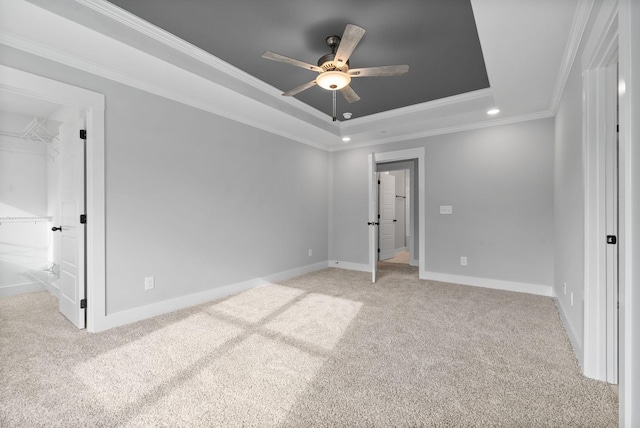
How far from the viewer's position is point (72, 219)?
9.16 feet

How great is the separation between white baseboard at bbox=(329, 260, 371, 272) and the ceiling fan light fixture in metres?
3.53

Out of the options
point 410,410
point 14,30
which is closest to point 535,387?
point 410,410

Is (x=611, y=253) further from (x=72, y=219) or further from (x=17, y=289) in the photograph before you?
(x=17, y=289)

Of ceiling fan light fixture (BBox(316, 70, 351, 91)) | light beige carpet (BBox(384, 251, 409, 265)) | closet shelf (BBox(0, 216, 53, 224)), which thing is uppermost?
ceiling fan light fixture (BBox(316, 70, 351, 91))

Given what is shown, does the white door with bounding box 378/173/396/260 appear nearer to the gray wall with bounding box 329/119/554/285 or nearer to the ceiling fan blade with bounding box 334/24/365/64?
the gray wall with bounding box 329/119/554/285

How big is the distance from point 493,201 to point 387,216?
3.02 meters

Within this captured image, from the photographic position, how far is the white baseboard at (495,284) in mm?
3836

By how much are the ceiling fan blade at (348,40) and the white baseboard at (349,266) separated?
12.5 ft

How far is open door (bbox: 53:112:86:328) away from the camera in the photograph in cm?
266

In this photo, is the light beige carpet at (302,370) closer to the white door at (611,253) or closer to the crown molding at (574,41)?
the white door at (611,253)

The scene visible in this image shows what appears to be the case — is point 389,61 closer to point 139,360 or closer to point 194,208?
point 194,208

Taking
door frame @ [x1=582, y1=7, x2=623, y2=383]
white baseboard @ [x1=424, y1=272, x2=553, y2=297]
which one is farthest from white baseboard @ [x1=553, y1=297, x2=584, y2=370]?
white baseboard @ [x1=424, y1=272, x2=553, y2=297]

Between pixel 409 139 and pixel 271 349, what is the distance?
3937mm

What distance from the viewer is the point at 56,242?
3.98m
